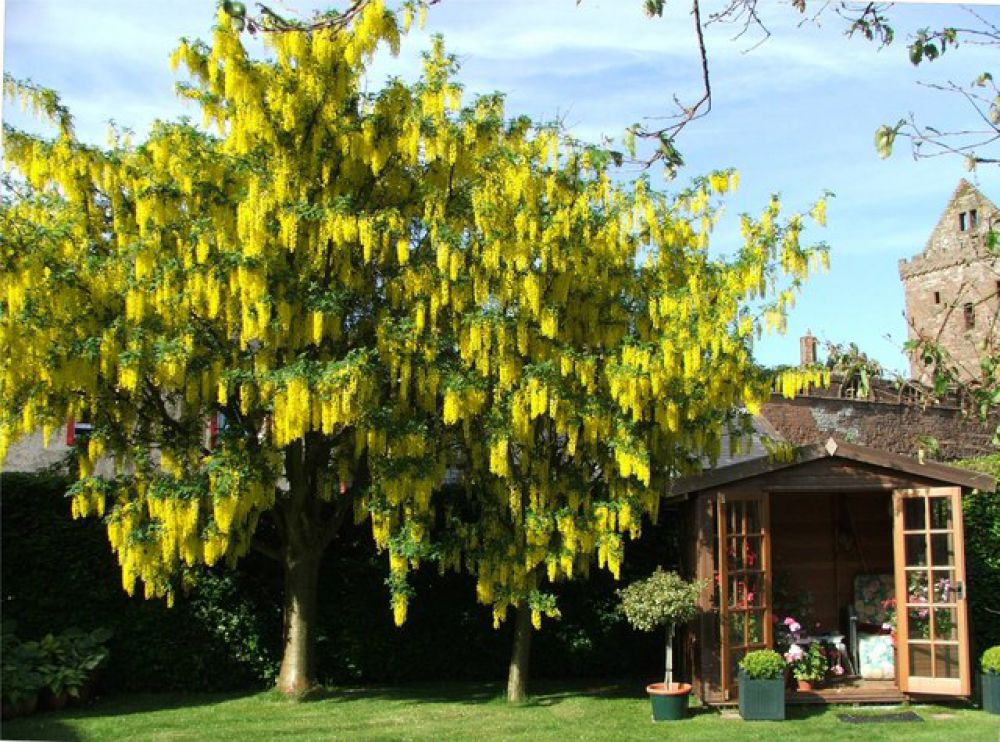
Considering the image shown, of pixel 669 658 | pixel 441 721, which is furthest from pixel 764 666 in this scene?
pixel 441 721

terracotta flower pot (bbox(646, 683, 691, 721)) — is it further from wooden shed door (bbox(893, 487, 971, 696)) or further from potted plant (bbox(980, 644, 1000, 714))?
potted plant (bbox(980, 644, 1000, 714))

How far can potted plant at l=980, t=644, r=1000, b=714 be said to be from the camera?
27.1 ft

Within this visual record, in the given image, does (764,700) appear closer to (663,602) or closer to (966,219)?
(663,602)

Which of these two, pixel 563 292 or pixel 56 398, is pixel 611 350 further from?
pixel 56 398

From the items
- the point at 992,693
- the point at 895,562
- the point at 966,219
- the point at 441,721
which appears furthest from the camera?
the point at 966,219

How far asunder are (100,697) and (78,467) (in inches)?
86.9

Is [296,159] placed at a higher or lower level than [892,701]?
higher

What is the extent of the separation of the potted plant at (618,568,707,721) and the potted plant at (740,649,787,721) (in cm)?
48

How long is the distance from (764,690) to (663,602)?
1.05m

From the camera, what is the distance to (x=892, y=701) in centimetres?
862

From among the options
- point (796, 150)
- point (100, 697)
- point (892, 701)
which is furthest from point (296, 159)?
point (892, 701)

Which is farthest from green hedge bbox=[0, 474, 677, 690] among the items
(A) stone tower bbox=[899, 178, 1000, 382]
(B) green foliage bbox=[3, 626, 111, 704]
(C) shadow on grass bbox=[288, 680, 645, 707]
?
(A) stone tower bbox=[899, 178, 1000, 382]

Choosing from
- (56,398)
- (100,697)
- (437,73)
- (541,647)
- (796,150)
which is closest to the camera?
(796,150)

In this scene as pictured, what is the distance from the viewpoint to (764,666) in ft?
26.6
